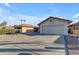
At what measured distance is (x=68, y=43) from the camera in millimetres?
2166

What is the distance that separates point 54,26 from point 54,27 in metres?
0.02

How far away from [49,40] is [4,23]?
553mm

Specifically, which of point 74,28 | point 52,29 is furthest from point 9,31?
point 74,28

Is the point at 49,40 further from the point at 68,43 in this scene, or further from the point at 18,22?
the point at 18,22

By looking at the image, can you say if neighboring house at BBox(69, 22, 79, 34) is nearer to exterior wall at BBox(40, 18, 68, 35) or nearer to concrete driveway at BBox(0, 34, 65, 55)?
exterior wall at BBox(40, 18, 68, 35)

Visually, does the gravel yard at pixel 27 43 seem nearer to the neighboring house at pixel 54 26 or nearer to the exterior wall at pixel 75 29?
the neighboring house at pixel 54 26

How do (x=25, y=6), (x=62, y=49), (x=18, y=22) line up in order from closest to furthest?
(x=25, y=6) → (x=18, y=22) → (x=62, y=49)

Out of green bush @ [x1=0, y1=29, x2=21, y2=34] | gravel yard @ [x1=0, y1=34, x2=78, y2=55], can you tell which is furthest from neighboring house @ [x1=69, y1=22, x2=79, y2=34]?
green bush @ [x1=0, y1=29, x2=21, y2=34]

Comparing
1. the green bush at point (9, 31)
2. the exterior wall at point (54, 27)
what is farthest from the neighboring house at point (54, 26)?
the green bush at point (9, 31)

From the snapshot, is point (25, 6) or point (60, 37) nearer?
point (25, 6)

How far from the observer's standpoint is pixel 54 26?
7.14 feet

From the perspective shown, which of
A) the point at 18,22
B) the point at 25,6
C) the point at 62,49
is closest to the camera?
the point at 25,6

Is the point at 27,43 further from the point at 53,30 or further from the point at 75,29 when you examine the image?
the point at 75,29

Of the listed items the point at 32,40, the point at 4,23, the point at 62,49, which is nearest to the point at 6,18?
the point at 4,23
